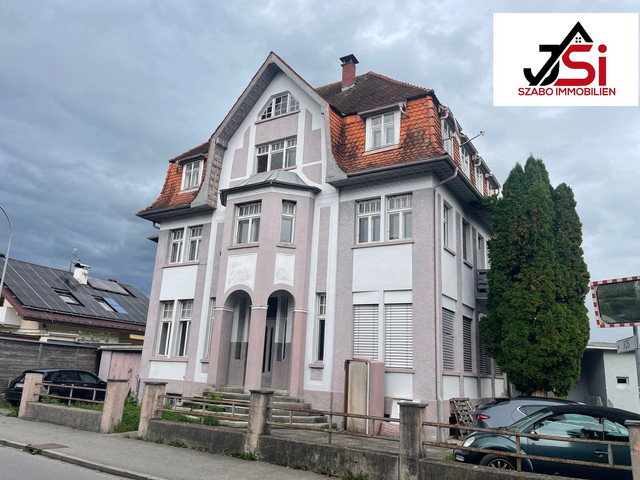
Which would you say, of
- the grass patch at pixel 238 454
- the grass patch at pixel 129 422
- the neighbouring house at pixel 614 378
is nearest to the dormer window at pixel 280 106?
the grass patch at pixel 129 422

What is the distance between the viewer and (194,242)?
65.8ft

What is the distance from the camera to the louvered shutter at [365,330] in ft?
49.2

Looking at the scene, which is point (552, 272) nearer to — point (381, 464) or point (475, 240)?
point (475, 240)

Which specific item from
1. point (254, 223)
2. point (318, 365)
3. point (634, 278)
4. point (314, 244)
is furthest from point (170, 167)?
point (634, 278)

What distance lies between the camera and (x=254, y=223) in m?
17.3

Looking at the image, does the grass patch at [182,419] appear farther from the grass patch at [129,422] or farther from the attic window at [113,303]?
the attic window at [113,303]

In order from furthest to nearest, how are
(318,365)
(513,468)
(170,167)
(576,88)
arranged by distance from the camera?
(170,167) → (318,365) → (576,88) → (513,468)

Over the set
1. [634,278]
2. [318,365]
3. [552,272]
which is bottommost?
[318,365]

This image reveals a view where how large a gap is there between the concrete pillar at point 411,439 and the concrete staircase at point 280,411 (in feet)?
17.2

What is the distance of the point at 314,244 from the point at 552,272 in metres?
7.61

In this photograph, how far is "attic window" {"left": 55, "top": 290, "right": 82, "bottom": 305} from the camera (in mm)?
28859

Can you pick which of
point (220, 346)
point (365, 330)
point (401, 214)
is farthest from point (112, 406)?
point (401, 214)

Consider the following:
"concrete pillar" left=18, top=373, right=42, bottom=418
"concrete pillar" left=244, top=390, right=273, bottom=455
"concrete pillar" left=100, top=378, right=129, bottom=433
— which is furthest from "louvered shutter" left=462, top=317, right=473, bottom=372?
"concrete pillar" left=18, top=373, right=42, bottom=418

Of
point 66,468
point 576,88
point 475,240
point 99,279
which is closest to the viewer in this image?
point 66,468
